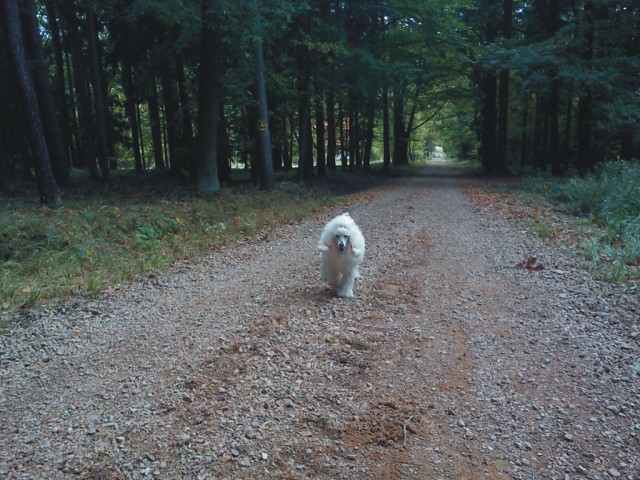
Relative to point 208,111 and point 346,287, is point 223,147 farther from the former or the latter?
point 346,287

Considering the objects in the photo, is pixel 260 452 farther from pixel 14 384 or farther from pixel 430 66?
pixel 430 66

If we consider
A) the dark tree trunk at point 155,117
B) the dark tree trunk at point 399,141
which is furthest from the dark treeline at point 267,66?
the dark tree trunk at point 399,141

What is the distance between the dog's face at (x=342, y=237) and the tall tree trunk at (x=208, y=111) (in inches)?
374

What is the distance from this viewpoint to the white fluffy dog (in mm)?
5594

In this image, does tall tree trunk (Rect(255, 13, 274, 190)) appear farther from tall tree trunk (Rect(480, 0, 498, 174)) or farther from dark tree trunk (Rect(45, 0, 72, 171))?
tall tree trunk (Rect(480, 0, 498, 174))

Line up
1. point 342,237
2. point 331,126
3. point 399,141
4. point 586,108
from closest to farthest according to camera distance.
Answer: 1. point 342,237
2. point 586,108
3. point 331,126
4. point 399,141

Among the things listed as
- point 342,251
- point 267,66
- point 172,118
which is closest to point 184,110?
point 172,118

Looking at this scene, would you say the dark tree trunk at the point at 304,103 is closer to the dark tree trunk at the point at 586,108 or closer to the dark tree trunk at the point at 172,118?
the dark tree trunk at the point at 172,118

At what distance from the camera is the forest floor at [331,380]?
9.82 feet

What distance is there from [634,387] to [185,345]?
4108 mm

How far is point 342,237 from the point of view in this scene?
554cm

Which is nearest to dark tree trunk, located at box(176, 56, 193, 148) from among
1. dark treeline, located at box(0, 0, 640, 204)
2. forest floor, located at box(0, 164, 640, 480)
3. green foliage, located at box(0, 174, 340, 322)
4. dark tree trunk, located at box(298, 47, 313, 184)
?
dark treeline, located at box(0, 0, 640, 204)

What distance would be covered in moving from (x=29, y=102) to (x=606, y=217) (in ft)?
43.8

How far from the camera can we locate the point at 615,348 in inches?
173
